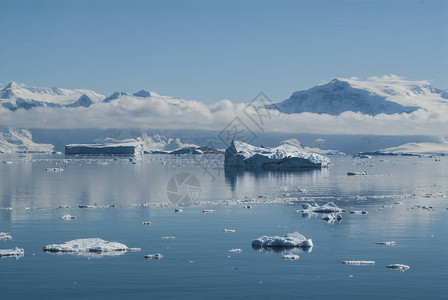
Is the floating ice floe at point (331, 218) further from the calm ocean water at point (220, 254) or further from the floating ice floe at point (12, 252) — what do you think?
the floating ice floe at point (12, 252)

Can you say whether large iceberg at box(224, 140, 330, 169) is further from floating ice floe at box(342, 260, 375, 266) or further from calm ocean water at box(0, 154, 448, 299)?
floating ice floe at box(342, 260, 375, 266)

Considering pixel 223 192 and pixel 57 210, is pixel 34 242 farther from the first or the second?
pixel 223 192

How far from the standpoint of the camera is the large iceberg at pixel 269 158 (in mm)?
102062

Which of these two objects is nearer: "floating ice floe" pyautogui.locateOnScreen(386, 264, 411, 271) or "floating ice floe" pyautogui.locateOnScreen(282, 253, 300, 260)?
"floating ice floe" pyautogui.locateOnScreen(386, 264, 411, 271)

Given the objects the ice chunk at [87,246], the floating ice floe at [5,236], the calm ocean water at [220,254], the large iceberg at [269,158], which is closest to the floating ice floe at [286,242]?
the calm ocean water at [220,254]

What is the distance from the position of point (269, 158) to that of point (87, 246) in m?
78.5

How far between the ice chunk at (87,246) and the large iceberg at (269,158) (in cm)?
7754

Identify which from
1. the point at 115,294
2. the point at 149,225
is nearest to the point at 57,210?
the point at 149,225

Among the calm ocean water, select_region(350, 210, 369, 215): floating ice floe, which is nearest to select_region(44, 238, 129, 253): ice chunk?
the calm ocean water

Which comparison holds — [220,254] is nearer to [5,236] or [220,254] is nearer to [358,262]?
[358,262]

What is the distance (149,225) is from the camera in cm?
3116

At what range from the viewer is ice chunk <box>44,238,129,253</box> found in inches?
946

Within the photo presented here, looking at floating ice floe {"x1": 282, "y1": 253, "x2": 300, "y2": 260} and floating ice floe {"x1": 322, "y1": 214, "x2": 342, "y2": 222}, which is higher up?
floating ice floe {"x1": 322, "y1": 214, "x2": 342, "y2": 222}

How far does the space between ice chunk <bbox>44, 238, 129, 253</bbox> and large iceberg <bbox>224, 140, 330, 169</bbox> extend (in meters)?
77.5
